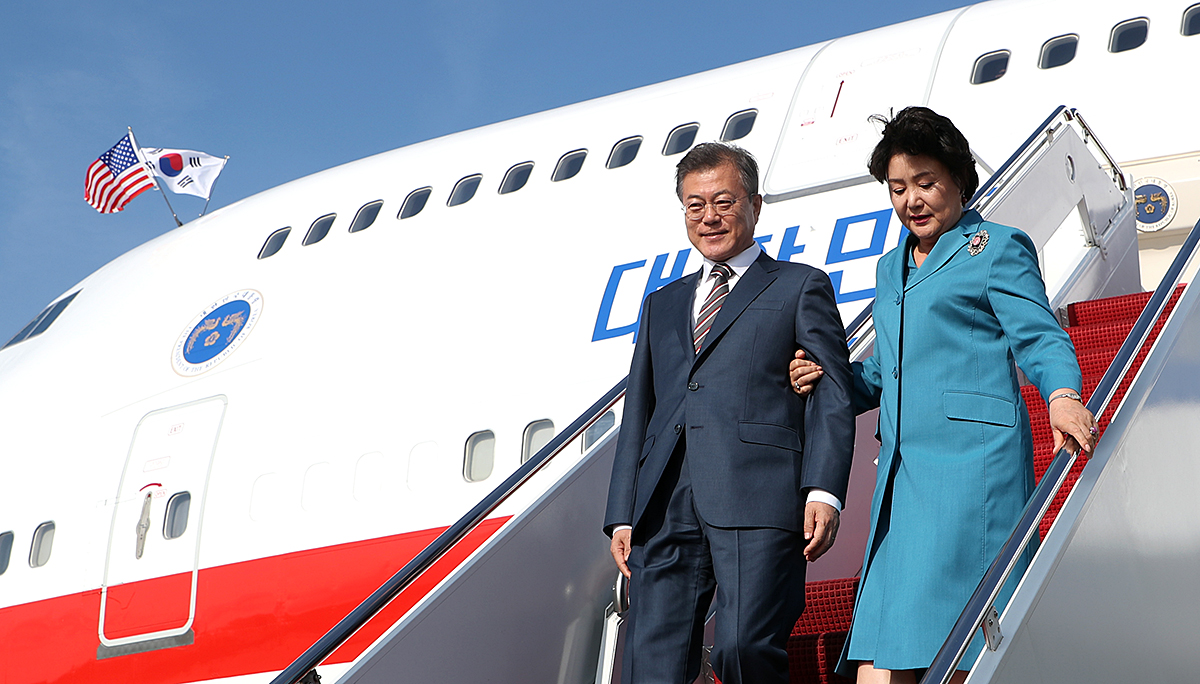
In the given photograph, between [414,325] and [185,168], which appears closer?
[414,325]

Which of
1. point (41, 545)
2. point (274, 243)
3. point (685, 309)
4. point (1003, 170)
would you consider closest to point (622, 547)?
point (685, 309)

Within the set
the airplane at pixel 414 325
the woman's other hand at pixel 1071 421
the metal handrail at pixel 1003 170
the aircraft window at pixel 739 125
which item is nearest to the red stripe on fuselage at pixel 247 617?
the airplane at pixel 414 325

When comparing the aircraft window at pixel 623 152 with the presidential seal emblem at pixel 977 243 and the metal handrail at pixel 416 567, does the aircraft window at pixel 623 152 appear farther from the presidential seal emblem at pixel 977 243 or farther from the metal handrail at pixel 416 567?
the presidential seal emblem at pixel 977 243

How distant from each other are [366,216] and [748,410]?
663 centimetres

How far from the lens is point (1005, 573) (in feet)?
6.40

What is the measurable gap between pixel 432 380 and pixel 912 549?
5164 mm

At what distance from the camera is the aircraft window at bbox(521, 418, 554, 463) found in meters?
6.32

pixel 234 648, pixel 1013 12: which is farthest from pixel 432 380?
pixel 1013 12

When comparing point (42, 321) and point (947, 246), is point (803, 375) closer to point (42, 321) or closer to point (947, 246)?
point (947, 246)

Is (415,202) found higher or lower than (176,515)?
higher

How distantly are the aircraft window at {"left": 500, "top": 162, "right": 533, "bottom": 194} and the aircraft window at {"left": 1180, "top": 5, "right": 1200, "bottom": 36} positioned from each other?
4.20m

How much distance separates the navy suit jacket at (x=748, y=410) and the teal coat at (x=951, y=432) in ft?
0.51

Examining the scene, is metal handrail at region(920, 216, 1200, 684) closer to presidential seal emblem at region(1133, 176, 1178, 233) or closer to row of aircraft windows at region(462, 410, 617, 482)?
presidential seal emblem at region(1133, 176, 1178, 233)

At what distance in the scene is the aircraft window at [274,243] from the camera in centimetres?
894
